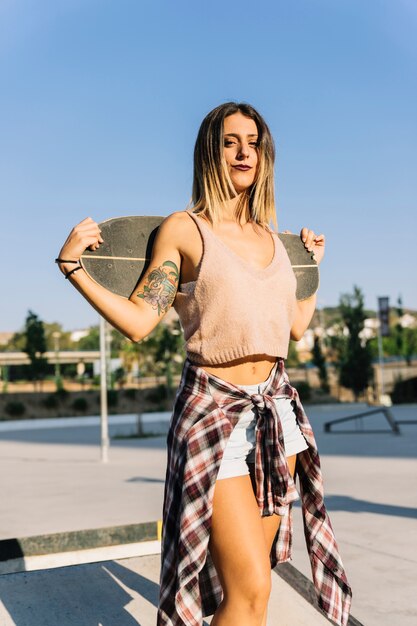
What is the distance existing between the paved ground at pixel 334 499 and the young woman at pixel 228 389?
134 cm

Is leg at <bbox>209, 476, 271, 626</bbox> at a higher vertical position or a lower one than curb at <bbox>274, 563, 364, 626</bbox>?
higher

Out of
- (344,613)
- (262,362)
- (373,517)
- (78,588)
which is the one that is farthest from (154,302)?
(373,517)

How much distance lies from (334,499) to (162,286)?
7087 millimetres

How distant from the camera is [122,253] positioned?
2270mm

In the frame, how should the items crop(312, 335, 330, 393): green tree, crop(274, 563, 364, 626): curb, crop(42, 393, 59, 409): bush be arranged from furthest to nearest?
crop(312, 335, 330, 393): green tree, crop(42, 393, 59, 409): bush, crop(274, 563, 364, 626): curb

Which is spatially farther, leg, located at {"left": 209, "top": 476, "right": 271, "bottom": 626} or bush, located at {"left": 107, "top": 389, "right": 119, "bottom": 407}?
bush, located at {"left": 107, "top": 389, "right": 119, "bottom": 407}

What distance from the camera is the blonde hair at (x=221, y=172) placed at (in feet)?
7.09

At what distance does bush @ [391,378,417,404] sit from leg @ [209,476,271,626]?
153ft

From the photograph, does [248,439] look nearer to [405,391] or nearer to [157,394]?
[157,394]

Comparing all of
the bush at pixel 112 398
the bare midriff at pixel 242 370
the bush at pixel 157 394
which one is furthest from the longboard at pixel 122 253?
the bush at pixel 157 394

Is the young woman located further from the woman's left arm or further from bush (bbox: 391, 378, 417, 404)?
bush (bbox: 391, 378, 417, 404)

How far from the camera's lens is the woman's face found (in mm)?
2186

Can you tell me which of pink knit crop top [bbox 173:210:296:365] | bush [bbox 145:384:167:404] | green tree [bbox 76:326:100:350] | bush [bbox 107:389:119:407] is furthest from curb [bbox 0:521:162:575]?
green tree [bbox 76:326:100:350]

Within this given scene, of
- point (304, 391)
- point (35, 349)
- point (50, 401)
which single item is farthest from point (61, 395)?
point (304, 391)
